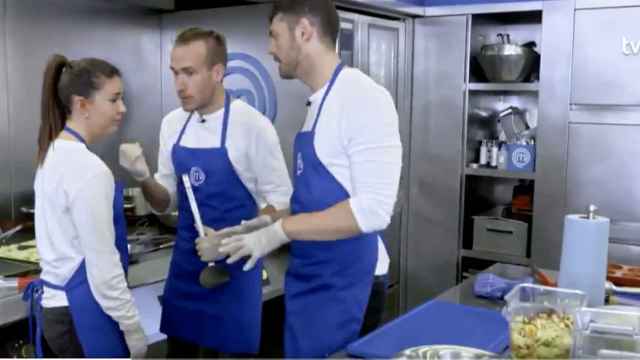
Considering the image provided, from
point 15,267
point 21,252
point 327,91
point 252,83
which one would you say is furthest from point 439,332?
point 252,83

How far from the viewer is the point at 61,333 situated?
182 cm

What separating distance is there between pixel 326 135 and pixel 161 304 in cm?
93

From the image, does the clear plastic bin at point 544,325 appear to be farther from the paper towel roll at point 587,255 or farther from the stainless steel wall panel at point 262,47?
the stainless steel wall panel at point 262,47

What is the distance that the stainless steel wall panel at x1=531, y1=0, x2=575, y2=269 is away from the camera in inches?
122

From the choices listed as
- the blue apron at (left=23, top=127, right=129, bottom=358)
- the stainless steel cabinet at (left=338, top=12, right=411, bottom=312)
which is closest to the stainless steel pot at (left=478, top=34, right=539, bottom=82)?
the stainless steel cabinet at (left=338, top=12, right=411, bottom=312)

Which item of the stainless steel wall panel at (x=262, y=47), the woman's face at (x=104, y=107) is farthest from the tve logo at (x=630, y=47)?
the woman's face at (x=104, y=107)

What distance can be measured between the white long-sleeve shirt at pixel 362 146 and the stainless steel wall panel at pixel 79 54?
4.40ft

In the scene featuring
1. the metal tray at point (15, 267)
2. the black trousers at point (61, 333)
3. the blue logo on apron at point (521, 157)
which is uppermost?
the blue logo on apron at point (521, 157)

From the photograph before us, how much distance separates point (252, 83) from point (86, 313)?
4.25ft

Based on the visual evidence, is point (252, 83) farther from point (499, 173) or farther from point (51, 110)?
point (499, 173)

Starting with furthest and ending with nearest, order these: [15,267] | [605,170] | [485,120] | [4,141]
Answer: [485,120] < [605,170] < [4,141] < [15,267]

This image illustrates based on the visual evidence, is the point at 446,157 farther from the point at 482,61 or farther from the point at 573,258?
the point at 573,258

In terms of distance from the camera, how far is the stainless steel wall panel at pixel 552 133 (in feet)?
10.2

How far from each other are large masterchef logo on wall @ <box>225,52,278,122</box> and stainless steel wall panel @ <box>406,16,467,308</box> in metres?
0.95
